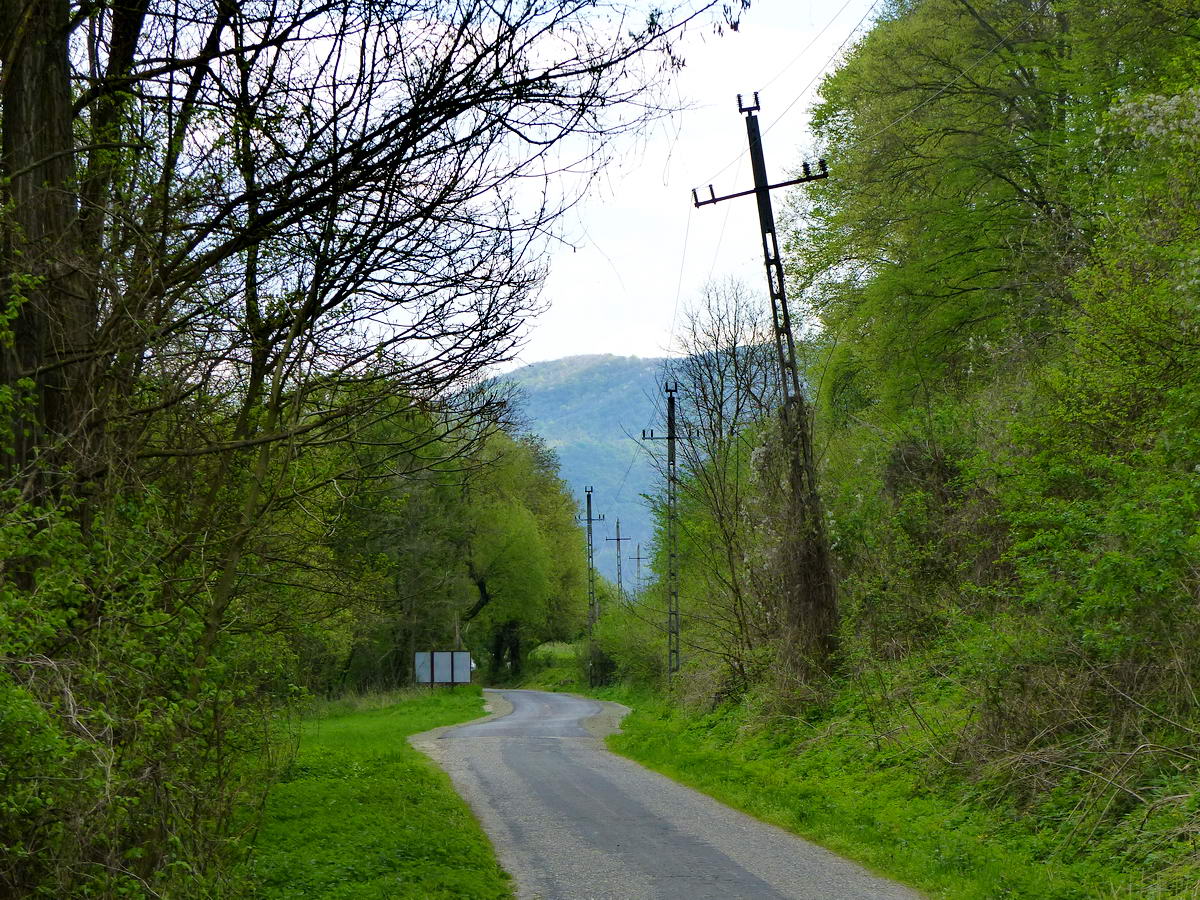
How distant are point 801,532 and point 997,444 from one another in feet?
11.7

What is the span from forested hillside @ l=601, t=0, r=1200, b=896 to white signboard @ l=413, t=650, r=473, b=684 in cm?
1191

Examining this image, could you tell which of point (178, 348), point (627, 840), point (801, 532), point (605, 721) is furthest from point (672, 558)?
point (178, 348)

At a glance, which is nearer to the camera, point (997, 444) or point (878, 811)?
point (878, 811)

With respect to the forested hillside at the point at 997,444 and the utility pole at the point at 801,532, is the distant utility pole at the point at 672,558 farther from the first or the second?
the utility pole at the point at 801,532

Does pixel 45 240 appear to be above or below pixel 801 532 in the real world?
above

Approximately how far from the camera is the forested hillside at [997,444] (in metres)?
9.41

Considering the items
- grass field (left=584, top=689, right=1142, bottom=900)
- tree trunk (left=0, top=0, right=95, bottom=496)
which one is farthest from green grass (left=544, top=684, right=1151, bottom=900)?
tree trunk (left=0, top=0, right=95, bottom=496)

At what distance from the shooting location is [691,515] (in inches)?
1164

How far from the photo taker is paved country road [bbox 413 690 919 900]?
8.59m

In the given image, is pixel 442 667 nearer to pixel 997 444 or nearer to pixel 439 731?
pixel 439 731

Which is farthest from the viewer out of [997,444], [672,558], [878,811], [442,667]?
[442,667]

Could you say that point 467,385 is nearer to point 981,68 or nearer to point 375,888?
point 375,888

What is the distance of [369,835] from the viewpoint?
10633mm

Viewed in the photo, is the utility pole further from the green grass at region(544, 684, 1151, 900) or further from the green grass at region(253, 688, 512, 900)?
the green grass at region(253, 688, 512, 900)
